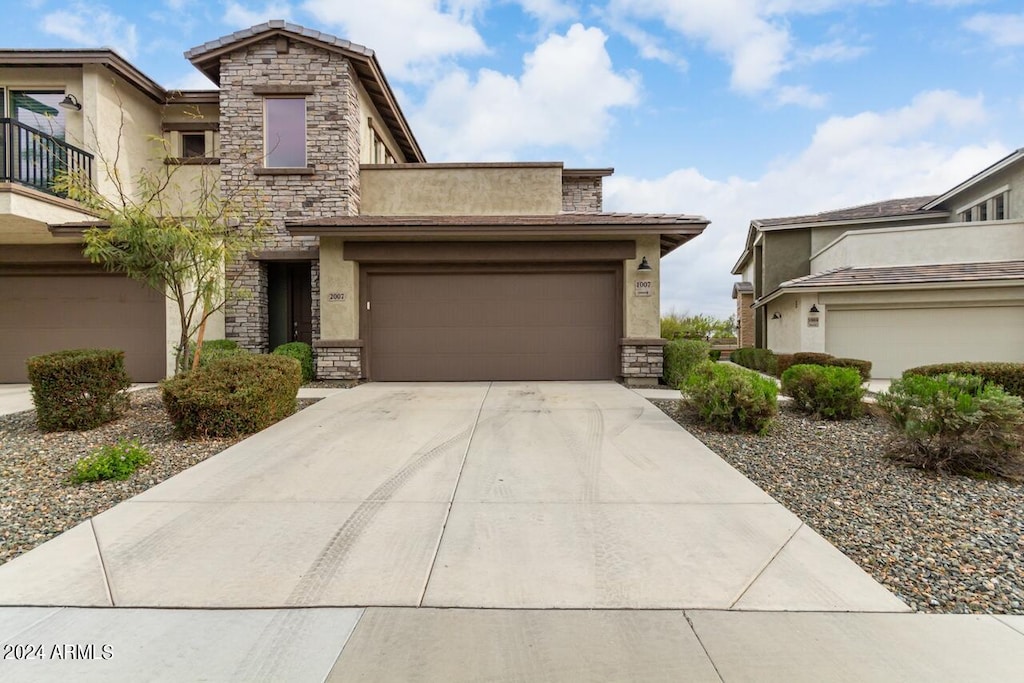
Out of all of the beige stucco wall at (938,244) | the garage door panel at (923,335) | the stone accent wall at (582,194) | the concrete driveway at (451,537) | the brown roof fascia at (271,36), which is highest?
the brown roof fascia at (271,36)

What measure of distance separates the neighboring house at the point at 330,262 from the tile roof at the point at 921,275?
5610mm

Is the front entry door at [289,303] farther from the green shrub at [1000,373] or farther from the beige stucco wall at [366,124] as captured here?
the green shrub at [1000,373]

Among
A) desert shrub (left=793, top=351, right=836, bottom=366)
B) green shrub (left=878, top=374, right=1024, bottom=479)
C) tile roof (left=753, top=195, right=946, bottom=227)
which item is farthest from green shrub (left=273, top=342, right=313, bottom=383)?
tile roof (left=753, top=195, right=946, bottom=227)

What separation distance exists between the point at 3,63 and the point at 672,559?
1666cm

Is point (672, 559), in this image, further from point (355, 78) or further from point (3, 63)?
point (3, 63)

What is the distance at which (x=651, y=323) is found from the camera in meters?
10.7

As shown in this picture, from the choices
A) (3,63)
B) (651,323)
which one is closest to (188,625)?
(651,323)

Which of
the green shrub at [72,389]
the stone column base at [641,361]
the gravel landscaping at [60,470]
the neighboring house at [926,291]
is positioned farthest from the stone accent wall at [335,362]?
the neighboring house at [926,291]

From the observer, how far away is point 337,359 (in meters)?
10.6

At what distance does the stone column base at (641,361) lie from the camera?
10.5 m

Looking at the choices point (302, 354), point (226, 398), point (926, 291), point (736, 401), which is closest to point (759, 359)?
point (926, 291)

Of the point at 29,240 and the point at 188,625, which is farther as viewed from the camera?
the point at 29,240

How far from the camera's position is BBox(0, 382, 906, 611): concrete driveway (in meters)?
2.83

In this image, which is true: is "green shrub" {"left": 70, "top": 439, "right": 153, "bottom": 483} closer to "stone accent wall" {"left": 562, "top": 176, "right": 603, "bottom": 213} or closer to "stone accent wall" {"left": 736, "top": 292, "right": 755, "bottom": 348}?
"stone accent wall" {"left": 562, "top": 176, "right": 603, "bottom": 213}
